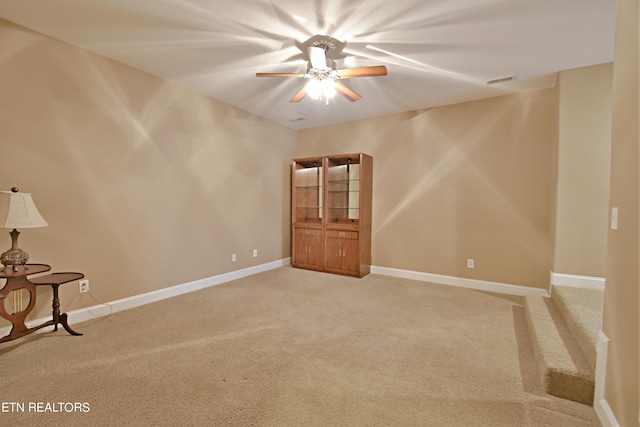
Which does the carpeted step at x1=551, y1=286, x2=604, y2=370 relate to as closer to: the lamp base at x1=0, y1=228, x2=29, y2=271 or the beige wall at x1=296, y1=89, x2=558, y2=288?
the beige wall at x1=296, y1=89, x2=558, y2=288

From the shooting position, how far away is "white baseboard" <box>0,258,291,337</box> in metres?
2.75

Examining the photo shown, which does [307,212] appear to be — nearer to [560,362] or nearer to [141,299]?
[141,299]

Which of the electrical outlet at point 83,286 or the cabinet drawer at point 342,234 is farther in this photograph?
the cabinet drawer at point 342,234

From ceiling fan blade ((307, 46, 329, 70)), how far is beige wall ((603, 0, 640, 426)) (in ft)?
6.14

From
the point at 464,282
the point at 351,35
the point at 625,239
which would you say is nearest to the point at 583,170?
the point at 464,282

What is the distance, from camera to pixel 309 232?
5.10m

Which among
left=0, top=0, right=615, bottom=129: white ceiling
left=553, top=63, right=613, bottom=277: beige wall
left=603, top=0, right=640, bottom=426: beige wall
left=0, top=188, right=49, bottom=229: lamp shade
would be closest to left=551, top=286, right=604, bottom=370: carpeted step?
left=553, top=63, right=613, bottom=277: beige wall

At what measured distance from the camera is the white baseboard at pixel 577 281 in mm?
2895

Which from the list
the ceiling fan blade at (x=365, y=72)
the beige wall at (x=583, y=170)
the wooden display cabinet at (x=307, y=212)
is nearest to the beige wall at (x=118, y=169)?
the wooden display cabinet at (x=307, y=212)

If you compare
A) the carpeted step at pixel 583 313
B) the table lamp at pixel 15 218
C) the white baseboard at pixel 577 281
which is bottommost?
the carpeted step at pixel 583 313

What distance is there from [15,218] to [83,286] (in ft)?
3.22

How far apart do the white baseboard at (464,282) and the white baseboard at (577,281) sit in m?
0.55

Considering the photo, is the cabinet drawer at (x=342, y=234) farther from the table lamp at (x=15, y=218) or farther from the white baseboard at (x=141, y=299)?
the table lamp at (x=15, y=218)

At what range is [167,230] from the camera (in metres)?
3.56
